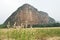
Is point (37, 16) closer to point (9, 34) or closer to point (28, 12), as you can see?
point (28, 12)

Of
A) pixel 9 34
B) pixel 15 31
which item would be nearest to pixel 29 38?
pixel 15 31

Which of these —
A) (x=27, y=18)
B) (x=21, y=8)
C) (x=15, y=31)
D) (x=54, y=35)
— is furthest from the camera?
(x=21, y=8)

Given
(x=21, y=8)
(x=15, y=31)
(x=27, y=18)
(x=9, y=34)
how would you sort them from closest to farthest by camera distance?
1. (x=15, y=31)
2. (x=9, y=34)
3. (x=27, y=18)
4. (x=21, y=8)

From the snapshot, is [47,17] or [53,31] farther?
[47,17]

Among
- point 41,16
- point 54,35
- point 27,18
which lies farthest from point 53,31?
point 41,16

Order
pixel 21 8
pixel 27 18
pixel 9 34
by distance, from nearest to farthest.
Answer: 1. pixel 9 34
2. pixel 27 18
3. pixel 21 8

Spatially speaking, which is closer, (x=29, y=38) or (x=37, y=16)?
(x=29, y=38)

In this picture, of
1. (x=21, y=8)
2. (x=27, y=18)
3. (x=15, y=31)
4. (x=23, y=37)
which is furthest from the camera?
(x=21, y=8)

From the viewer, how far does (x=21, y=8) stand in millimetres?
31453

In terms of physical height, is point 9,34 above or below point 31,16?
below

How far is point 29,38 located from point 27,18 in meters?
20.6

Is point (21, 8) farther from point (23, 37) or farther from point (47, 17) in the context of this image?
point (23, 37)

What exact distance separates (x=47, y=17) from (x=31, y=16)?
3101 mm

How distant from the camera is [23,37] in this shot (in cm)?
841
